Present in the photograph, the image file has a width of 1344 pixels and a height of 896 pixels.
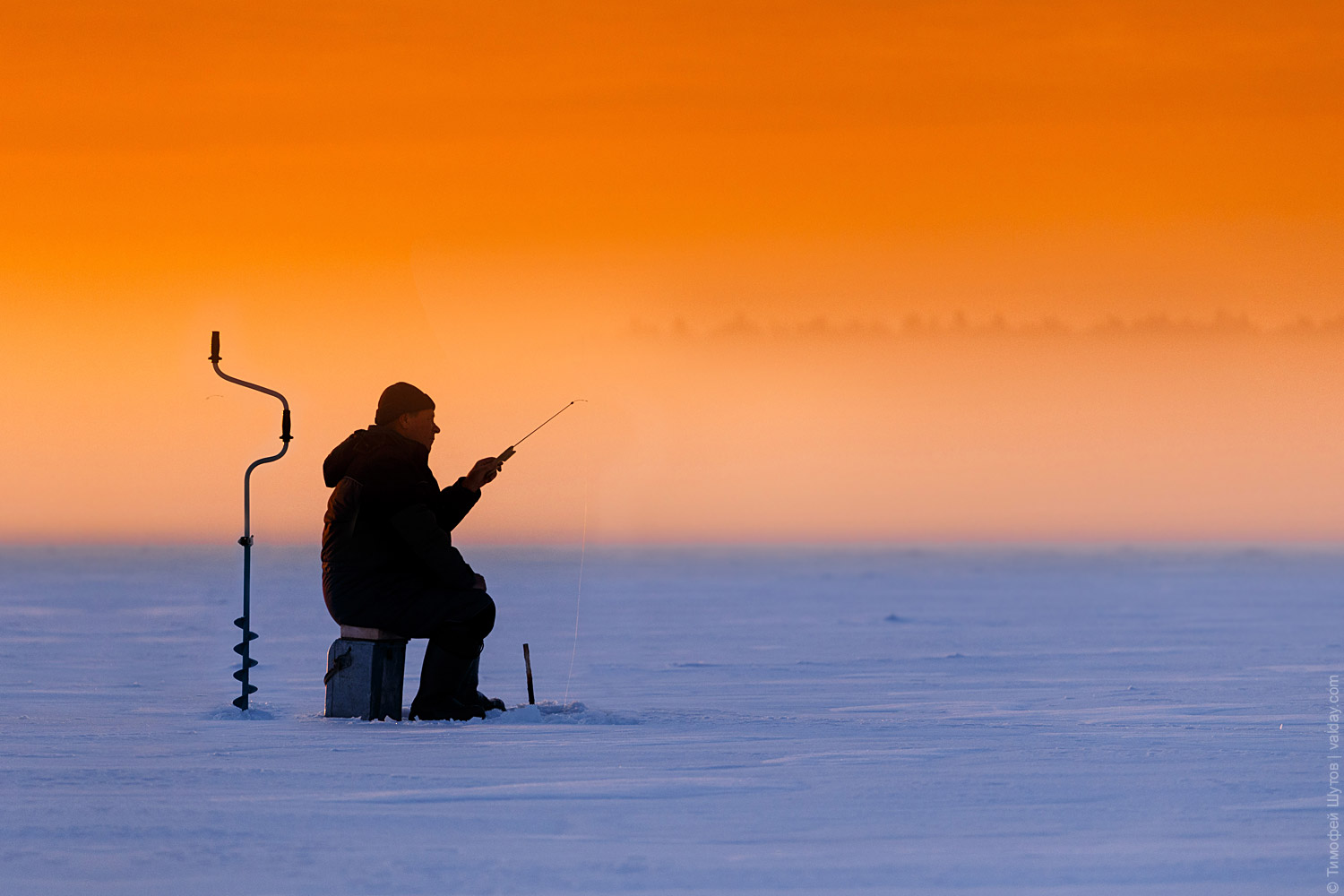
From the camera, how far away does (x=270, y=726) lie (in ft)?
23.8

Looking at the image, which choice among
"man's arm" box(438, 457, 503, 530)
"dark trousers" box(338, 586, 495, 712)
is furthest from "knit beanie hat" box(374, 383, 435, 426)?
"dark trousers" box(338, 586, 495, 712)

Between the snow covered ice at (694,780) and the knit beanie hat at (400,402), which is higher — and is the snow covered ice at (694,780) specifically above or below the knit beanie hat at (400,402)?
below

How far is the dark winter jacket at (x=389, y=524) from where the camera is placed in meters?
7.58

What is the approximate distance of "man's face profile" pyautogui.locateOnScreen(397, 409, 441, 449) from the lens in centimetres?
770

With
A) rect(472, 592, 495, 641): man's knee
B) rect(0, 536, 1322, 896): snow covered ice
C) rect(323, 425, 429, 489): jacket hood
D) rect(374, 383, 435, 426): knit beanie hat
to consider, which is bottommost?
rect(0, 536, 1322, 896): snow covered ice

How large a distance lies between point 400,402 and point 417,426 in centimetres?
14

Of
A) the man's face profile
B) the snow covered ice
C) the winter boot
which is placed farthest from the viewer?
the man's face profile

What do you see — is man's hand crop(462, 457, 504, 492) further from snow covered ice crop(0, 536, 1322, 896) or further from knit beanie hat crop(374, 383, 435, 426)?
snow covered ice crop(0, 536, 1322, 896)

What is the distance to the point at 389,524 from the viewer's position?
301 inches

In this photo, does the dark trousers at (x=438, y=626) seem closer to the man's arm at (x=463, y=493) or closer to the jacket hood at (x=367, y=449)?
the man's arm at (x=463, y=493)

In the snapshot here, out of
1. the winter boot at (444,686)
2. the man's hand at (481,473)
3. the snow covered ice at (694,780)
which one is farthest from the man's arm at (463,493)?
the snow covered ice at (694,780)

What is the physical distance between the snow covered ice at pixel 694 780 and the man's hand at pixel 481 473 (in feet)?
3.56

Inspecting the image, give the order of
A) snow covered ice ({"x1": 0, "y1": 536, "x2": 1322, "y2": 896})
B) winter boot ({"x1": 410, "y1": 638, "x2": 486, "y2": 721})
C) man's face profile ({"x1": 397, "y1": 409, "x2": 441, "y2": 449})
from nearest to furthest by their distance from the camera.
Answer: snow covered ice ({"x1": 0, "y1": 536, "x2": 1322, "y2": 896}), winter boot ({"x1": 410, "y1": 638, "x2": 486, "y2": 721}), man's face profile ({"x1": 397, "y1": 409, "x2": 441, "y2": 449})

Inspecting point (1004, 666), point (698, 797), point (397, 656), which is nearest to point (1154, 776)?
point (698, 797)
